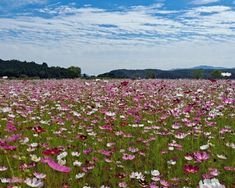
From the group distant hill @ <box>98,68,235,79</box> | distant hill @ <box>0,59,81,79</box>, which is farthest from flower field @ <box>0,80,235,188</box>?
distant hill @ <box>0,59,81,79</box>

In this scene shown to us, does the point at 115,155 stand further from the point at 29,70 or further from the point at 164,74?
the point at 164,74

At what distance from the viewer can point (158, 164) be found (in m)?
4.85

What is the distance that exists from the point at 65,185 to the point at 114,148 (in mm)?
1777

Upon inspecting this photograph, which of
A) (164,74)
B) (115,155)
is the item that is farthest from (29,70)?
(115,155)

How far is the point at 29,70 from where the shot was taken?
53094 millimetres

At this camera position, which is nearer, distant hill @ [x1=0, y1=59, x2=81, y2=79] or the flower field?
the flower field

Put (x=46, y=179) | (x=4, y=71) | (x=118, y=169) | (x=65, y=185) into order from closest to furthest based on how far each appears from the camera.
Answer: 1. (x=65, y=185)
2. (x=46, y=179)
3. (x=118, y=169)
4. (x=4, y=71)

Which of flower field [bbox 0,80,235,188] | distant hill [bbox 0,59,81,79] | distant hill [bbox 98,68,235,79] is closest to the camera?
flower field [bbox 0,80,235,188]

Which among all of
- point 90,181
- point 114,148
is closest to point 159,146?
point 114,148

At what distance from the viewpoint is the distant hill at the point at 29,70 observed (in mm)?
49000

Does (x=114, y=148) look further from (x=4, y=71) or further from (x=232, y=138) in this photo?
(x=4, y=71)

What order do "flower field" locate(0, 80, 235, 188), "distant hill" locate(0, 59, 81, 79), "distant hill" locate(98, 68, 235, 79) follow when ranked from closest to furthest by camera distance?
1. "flower field" locate(0, 80, 235, 188)
2. "distant hill" locate(0, 59, 81, 79)
3. "distant hill" locate(98, 68, 235, 79)

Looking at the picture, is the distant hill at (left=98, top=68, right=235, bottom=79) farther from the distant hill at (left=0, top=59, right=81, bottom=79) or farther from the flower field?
the flower field

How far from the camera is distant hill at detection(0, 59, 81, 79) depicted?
49.0m
